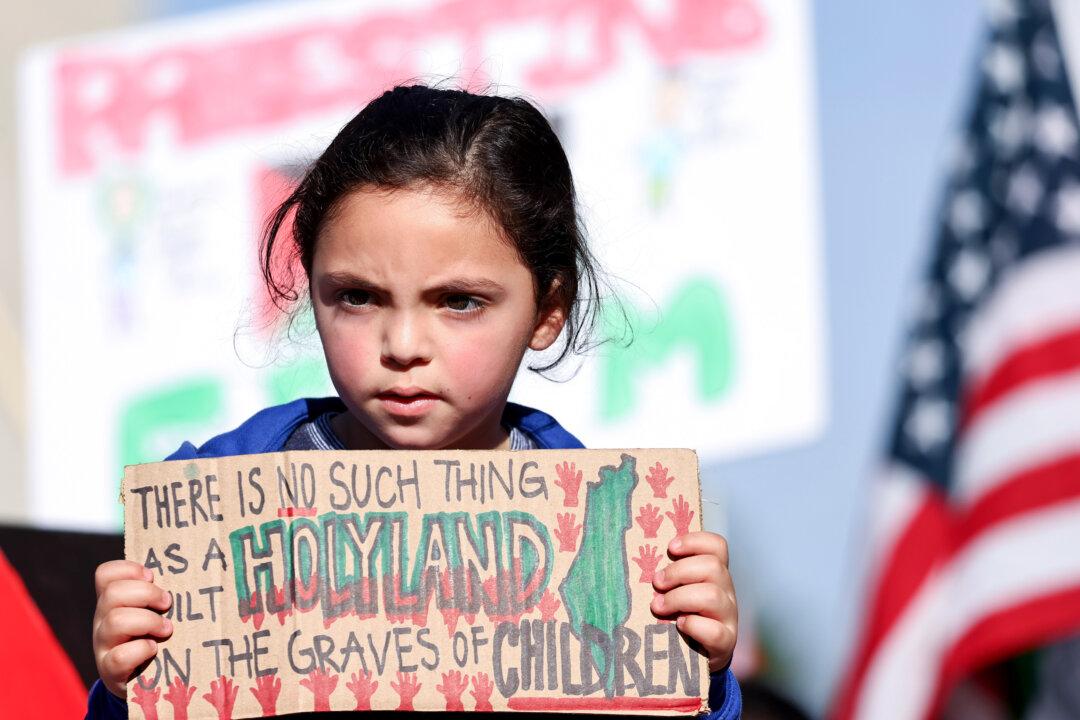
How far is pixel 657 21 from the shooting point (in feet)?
16.0

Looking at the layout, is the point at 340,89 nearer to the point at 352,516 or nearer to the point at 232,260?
the point at 232,260

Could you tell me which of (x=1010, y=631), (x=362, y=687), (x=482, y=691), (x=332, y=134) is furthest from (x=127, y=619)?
(x=332, y=134)

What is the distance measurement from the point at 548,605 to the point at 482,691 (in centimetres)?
10

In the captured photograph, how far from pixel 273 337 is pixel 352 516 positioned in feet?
2.31

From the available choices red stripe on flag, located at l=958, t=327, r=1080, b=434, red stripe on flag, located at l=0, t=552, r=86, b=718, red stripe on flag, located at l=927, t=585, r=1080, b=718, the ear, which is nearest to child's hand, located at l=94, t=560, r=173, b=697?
red stripe on flag, located at l=0, t=552, r=86, b=718

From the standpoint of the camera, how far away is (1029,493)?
139 inches

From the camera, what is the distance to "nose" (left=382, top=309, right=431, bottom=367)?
1.48m

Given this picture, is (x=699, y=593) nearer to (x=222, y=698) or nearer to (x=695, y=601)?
(x=695, y=601)

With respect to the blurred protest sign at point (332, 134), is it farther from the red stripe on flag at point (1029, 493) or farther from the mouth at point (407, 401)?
the mouth at point (407, 401)

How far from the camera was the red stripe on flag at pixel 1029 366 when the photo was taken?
360 cm

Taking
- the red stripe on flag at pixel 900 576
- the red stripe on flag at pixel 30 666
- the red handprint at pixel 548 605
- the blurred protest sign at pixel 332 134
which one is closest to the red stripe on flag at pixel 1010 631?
the red stripe on flag at pixel 900 576

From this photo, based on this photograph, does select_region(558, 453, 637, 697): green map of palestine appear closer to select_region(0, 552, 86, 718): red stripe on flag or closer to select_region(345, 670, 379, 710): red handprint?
select_region(345, 670, 379, 710): red handprint

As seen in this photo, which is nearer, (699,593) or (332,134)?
(699,593)

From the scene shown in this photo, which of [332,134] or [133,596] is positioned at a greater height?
[332,134]
